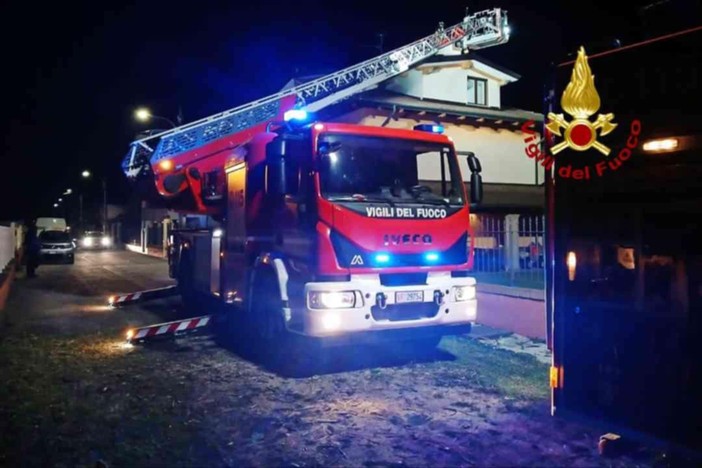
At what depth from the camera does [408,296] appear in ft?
24.2

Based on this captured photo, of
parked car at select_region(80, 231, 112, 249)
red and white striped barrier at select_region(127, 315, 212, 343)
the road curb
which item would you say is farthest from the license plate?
parked car at select_region(80, 231, 112, 249)

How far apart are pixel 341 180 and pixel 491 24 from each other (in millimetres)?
18610

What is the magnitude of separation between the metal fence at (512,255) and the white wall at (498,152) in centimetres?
781

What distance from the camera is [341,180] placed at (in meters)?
7.31

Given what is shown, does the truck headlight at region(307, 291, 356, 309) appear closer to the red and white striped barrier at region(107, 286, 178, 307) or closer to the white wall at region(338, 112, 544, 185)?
the red and white striped barrier at region(107, 286, 178, 307)

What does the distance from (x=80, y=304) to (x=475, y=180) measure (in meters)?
10.6

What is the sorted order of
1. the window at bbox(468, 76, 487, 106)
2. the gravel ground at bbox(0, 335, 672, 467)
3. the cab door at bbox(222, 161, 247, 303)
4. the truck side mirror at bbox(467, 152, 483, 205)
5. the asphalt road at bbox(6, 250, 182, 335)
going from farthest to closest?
the window at bbox(468, 76, 487, 106) < the asphalt road at bbox(6, 250, 182, 335) < the cab door at bbox(222, 161, 247, 303) < the truck side mirror at bbox(467, 152, 483, 205) < the gravel ground at bbox(0, 335, 672, 467)

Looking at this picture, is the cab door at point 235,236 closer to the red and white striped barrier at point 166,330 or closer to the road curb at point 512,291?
the red and white striped barrier at point 166,330

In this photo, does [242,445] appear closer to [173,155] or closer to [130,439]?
[130,439]

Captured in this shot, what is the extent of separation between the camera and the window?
2557cm

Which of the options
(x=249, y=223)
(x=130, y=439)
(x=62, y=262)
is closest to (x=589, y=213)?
(x=130, y=439)

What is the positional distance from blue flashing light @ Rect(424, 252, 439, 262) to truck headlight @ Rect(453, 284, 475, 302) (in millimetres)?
451

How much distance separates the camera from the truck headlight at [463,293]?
25.4 feet

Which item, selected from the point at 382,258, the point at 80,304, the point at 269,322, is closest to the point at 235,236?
the point at 269,322
